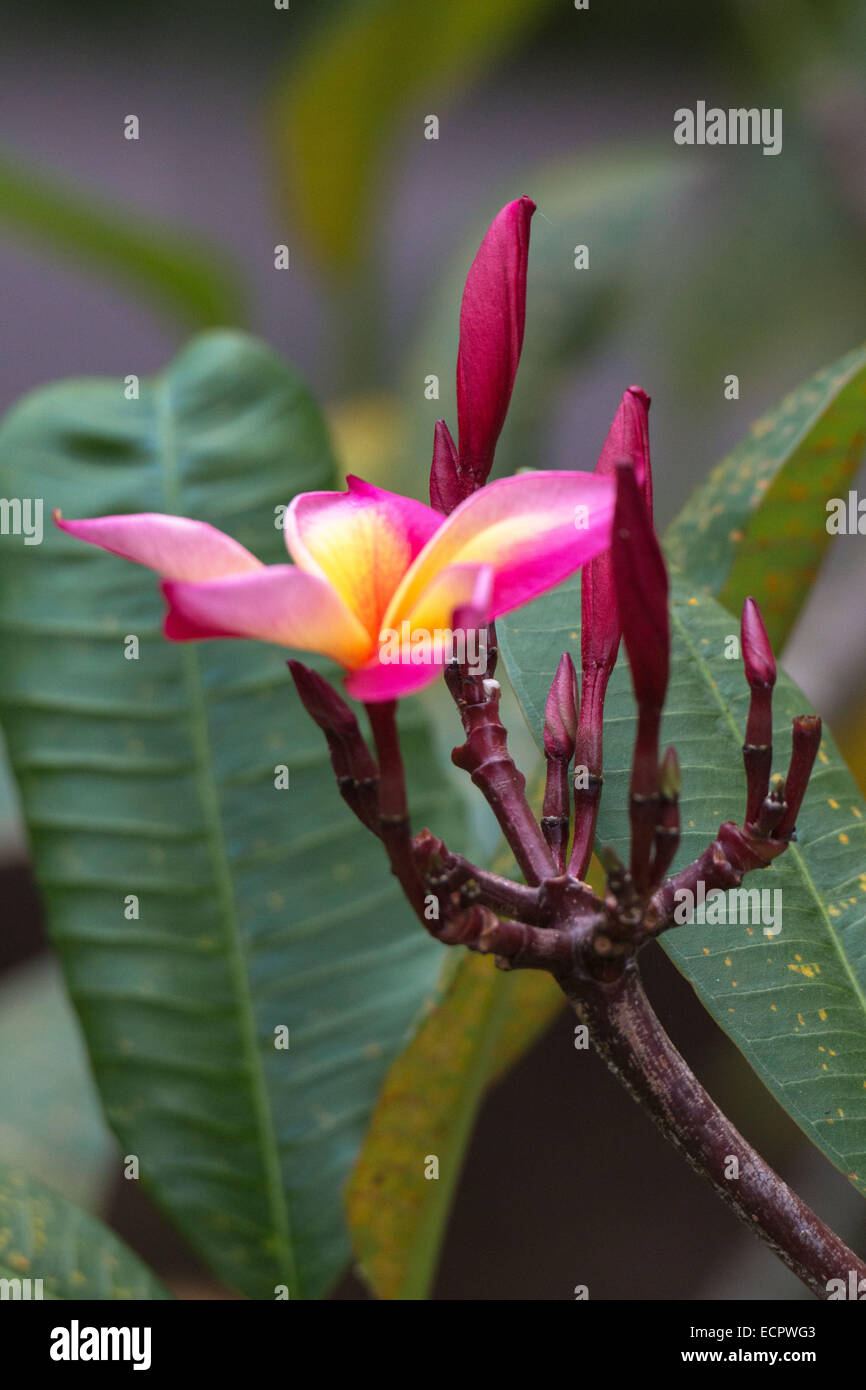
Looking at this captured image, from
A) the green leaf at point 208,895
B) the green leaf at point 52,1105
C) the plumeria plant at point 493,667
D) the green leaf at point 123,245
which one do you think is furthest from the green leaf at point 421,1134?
the green leaf at point 123,245

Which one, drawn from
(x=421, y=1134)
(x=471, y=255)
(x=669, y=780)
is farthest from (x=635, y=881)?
(x=471, y=255)

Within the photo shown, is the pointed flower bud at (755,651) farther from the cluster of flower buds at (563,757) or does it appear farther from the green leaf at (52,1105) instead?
the green leaf at (52,1105)

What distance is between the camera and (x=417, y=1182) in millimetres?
441

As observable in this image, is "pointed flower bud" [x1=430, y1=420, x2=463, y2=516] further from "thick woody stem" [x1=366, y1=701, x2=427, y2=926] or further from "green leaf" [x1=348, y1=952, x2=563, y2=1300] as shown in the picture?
"green leaf" [x1=348, y1=952, x2=563, y2=1300]

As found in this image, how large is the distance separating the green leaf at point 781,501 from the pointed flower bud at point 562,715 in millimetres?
153

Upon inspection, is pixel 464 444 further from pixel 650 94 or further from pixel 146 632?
pixel 650 94

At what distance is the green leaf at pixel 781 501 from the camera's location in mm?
395

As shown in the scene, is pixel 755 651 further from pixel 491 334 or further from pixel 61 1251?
pixel 61 1251

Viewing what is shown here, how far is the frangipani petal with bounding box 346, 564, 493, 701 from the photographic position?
0.62 feet

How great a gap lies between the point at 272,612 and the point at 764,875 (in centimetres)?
19

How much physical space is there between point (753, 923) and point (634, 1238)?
12.0 inches

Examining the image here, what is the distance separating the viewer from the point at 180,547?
201 millimetres

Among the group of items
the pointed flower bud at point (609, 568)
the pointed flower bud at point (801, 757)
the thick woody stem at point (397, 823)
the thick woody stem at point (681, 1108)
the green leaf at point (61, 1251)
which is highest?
the pointed flower bud at point (609, 568)

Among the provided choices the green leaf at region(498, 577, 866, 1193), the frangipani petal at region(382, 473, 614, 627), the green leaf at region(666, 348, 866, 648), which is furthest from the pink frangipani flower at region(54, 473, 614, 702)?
the green leaf at region(666, 348, 866, 648)
